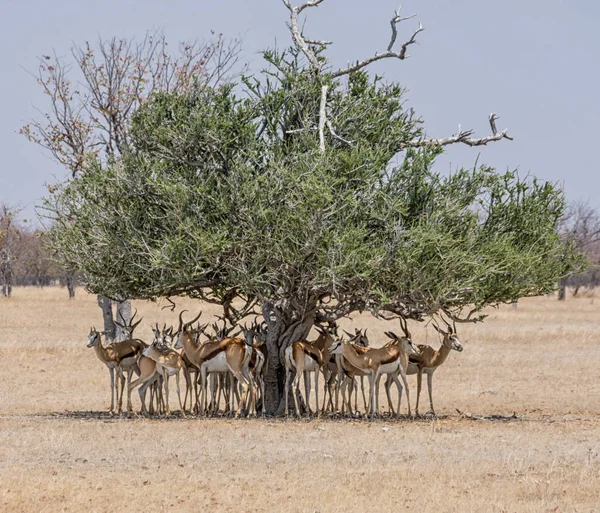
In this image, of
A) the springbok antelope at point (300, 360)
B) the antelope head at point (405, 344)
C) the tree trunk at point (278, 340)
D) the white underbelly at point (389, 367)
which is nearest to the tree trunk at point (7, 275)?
the tree trunk at point (278, 340)

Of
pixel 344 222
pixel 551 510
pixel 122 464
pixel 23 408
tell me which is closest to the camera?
pixel 551 510

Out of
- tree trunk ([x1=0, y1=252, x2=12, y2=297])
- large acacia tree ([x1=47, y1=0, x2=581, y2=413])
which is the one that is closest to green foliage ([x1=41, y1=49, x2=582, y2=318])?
large acacia tree ([x1=47, y1=0, x2=581, y2=413])

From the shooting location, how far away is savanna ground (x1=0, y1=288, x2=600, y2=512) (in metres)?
11.8

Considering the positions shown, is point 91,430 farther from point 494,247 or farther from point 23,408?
point 494,247

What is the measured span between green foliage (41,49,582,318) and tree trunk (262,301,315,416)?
0.48m

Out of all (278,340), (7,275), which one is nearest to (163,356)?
(278,340)

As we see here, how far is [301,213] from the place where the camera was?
55.8 feet

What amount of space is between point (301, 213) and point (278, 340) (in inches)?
163

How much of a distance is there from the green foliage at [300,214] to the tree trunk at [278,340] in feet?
1.58

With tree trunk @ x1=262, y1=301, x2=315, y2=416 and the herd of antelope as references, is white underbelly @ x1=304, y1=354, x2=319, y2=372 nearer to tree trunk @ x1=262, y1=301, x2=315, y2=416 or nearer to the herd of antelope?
the herd of antelope

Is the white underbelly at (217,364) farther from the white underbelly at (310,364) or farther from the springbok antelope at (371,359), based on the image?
the springbok antelope at (371,359)

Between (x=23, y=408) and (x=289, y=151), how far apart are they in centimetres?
888

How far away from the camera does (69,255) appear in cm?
1941

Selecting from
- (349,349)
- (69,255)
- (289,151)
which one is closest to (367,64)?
(289,151)
